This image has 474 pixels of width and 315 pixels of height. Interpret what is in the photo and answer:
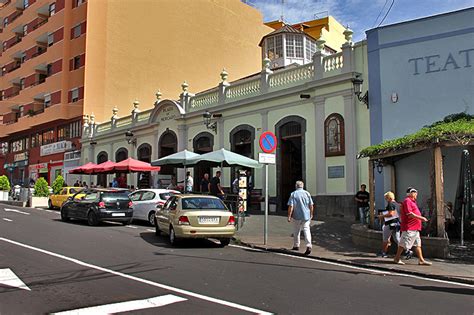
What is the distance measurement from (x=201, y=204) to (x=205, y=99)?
45.9ft

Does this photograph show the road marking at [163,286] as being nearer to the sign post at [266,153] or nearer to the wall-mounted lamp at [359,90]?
the sign post at [266,153]

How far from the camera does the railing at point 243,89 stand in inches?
869

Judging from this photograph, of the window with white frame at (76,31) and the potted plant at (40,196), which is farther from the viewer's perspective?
the window with white frame at (76,31)

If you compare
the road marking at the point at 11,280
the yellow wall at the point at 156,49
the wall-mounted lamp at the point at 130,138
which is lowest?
the road marking at the point at 11,280

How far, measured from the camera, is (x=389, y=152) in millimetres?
12219

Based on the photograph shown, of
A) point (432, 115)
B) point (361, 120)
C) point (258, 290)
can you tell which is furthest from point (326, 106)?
point (258, 290)

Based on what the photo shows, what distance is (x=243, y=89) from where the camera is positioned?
22750 millimetres

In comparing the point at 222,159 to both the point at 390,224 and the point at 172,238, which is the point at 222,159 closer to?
the point at 172,238

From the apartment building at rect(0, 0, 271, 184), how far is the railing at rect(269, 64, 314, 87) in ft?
65.7

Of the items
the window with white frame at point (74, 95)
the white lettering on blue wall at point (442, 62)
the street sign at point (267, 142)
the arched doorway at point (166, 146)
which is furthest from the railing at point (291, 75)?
the window with white frame at point (74, 95)

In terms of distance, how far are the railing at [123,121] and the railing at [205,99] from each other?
24.6 feet

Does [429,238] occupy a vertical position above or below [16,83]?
below

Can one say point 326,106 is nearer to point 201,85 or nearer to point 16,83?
point 201,85

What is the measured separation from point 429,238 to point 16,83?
153 feet
